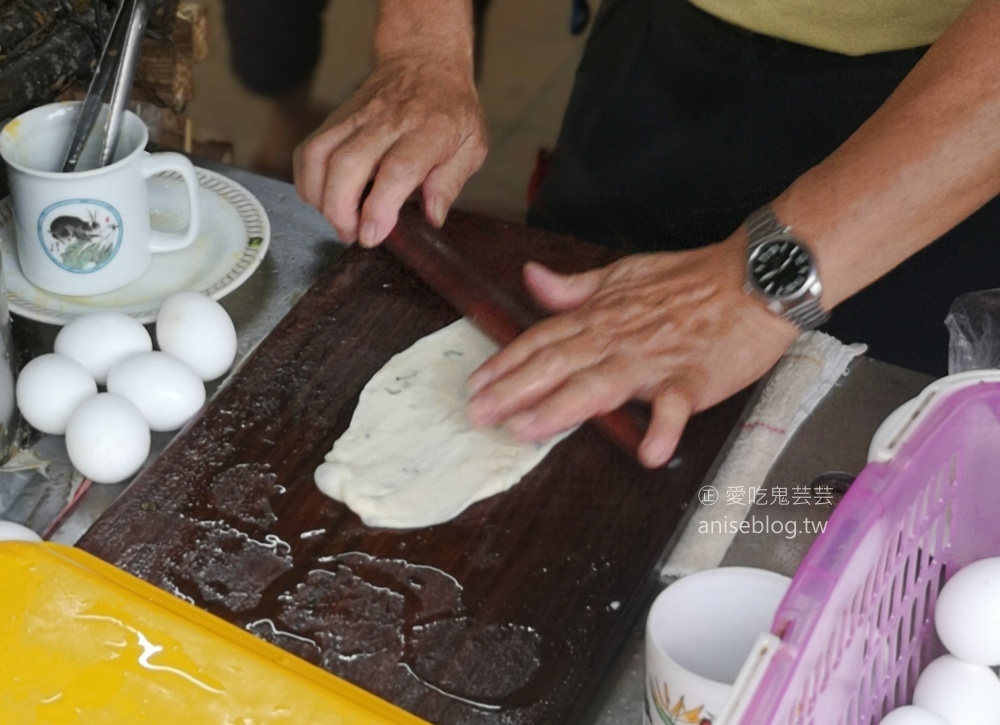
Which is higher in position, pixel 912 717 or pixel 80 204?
pixel 80 204

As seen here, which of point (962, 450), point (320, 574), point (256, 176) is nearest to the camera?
point (962, 450)

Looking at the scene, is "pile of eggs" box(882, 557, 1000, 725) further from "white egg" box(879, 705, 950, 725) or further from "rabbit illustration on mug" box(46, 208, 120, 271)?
"rabbit illustration on mug" box(46, 208, 120, 271)

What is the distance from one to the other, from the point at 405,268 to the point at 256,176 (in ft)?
0.92

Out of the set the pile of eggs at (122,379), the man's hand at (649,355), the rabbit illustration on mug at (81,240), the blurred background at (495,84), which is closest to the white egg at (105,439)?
the pile of eggs at (122,379)

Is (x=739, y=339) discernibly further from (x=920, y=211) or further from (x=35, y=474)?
(x=35, y=474)

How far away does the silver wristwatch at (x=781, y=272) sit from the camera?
1.09m

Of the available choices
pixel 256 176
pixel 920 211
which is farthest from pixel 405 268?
pixel 920 211

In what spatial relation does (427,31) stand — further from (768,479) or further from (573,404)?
(768,479)

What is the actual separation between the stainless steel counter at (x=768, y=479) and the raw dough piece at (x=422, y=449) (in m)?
0.17

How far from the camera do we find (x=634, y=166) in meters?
1.57

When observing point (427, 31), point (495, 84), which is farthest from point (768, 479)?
point (495, 84)

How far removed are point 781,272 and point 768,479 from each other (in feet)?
0.65

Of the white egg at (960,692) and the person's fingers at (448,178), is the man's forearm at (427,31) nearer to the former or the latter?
the person's fingers at (448,178)

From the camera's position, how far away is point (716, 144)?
1507mm
